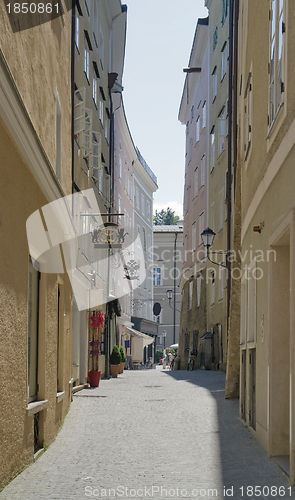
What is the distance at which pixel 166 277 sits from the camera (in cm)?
6675

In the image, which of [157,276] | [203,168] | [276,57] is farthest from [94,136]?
[157,276]

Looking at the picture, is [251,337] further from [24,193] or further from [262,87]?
[24,193]

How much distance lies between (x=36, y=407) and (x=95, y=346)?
1325 cm

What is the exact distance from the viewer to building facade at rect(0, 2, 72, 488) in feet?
20.4

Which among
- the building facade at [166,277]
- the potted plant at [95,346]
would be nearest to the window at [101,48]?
the potted plant at [95,346]

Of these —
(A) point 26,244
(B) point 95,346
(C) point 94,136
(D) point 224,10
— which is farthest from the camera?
(D) point 224,10

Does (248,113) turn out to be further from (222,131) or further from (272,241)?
(222,131)

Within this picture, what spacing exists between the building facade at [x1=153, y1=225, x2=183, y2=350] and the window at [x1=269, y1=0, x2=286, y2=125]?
5755 cm

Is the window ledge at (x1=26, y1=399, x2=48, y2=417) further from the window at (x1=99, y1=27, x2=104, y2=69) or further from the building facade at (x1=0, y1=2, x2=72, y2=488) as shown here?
the window at (x1=99, y1=27, x2=104, y2=69)

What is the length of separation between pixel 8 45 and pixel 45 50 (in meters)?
2.79

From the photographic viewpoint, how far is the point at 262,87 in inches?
364

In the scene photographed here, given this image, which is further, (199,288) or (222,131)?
(199,288)

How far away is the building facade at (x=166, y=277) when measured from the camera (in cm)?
6625

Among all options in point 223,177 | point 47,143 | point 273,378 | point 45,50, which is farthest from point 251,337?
point 223,177
